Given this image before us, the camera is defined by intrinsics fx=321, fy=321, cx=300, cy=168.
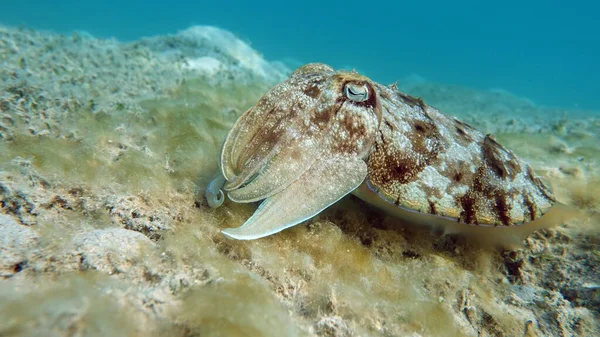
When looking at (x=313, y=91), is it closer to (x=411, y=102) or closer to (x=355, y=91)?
(x=355, y=91)

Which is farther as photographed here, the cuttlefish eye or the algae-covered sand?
the cuttlefish eye

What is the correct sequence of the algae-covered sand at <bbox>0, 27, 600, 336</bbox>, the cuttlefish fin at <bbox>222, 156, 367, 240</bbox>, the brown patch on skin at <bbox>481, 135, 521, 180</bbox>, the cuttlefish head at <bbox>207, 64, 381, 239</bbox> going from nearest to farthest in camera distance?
the algae-covered sand at <bbox>0, 27, 600, 336</bbox> → the cuttlefish fin at <bbox>222, 156, 367, 240</bbox> → the cuttlefish head at <bbox>207, 64, 381, 239</bbox> → the brown patch on skin at <bbox>481, 135, 521, 180</bbox>

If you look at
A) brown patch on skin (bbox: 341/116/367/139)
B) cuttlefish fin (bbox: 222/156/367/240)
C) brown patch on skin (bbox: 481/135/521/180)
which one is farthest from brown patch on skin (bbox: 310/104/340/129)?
brown patch on skin (bbox: 481/135/521/180)

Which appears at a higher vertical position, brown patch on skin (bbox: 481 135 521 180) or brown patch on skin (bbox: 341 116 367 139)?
brown patch on skin (bbox: 481 135 521 180)

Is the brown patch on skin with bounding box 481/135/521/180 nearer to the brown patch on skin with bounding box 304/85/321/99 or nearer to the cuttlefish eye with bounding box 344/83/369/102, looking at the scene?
the cuttlefish eye with bounding box 344/83/369/102

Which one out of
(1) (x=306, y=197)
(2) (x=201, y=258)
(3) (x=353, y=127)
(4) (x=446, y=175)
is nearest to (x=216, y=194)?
(2) (x=201, y=258)

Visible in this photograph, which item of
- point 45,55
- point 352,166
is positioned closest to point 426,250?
point 352,166
